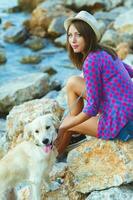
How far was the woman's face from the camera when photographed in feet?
15.7

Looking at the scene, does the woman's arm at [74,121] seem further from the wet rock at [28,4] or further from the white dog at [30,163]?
the wet rock at [28,4]

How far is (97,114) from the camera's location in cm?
499

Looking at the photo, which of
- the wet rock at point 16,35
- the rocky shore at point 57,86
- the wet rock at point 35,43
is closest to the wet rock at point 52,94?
the rocky shore at point 57,86

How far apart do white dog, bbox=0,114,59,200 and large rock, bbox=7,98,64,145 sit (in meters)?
0.94

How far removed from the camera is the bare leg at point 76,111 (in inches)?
197

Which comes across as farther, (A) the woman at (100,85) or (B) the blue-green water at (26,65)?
(B) the blue-green water at (26,65)

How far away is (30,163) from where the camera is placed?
494 centimetres

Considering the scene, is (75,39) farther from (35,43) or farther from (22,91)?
(35,43)

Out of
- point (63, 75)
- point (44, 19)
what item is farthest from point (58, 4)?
point (63, 75)

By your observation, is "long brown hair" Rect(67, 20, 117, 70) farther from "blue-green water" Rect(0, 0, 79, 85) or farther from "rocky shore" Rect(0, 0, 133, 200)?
"blue-green water" Rect(0, 0, 79, 85)

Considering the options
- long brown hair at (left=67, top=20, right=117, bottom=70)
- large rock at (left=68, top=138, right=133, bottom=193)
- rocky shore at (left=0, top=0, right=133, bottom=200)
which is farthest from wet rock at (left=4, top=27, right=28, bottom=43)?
long brown hair at (left=67, top=20, right=117, bottom=70)

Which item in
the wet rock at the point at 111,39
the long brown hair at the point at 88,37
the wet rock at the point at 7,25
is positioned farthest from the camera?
the wet rock at the point at 7,25

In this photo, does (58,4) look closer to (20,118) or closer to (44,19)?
(44,19)

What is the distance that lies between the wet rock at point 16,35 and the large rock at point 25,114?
10738 mm
